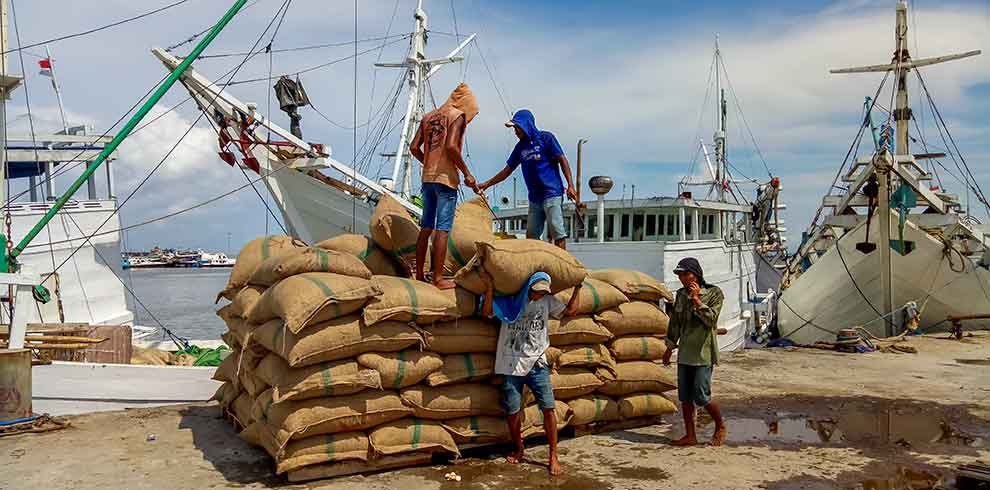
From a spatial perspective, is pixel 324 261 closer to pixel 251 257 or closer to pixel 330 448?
pixel 330 448

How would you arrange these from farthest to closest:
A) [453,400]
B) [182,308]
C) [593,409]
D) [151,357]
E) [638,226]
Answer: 1. [182,308]
2. [638,226]
3. [151,357]
4. [593,409]
5. [453,400]

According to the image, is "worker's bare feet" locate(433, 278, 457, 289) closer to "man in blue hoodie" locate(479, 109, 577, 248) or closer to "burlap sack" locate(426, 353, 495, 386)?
"burlap sack" locate(426, 353, 495, 386)

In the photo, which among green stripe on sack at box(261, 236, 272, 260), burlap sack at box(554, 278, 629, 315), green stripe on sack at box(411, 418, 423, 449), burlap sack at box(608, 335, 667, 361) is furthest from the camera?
green stripe on sack at box(261, 236, 272, 260)

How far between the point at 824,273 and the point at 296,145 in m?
13.2

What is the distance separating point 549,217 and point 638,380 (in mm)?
1771

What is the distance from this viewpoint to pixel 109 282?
14211mm

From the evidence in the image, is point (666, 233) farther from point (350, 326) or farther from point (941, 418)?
point (350, 326)

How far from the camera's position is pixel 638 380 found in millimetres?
5918

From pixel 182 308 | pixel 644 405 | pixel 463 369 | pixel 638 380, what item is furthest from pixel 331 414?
pixel 182 308

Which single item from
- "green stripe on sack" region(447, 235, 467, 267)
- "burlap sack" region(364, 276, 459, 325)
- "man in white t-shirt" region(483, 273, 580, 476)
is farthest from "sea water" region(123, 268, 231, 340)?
"man in white t-shirt" region(483, 273, 580, 476)

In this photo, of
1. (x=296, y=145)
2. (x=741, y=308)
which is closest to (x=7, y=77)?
(x=296, y=145)

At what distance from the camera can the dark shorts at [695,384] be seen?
5.37 m

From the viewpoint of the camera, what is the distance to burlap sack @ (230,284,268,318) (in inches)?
213

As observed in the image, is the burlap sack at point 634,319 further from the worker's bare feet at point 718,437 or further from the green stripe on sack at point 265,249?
the green stripe on sack at point 265,249
